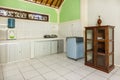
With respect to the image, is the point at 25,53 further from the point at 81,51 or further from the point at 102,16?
the point at 102,16

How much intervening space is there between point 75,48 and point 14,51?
240 centimetres

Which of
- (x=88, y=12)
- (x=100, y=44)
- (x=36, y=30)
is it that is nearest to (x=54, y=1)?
(x=36, y=30)

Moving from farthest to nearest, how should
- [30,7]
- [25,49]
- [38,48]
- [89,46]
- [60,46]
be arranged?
[60,46], [30,7], [38,48], [25,49], [89,46]

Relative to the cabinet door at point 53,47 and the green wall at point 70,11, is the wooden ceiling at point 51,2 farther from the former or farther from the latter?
the cabinet door at point 53,47

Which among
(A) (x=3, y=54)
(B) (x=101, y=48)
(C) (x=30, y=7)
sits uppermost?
(C) (x=30, y=7)

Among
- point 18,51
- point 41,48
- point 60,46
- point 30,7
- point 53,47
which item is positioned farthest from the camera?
A: point 60,46

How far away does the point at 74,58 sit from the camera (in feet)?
12.3

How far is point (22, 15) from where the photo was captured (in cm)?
437

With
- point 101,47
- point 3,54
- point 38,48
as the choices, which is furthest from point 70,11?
point 3,54

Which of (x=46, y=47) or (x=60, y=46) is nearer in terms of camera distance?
(x=46, y=47)

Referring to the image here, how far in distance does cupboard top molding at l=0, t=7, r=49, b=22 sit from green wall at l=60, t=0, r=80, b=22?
101 cm

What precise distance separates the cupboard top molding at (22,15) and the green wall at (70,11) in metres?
1.01

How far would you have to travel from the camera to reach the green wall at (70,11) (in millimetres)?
4489

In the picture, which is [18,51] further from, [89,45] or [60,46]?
[89,45]
